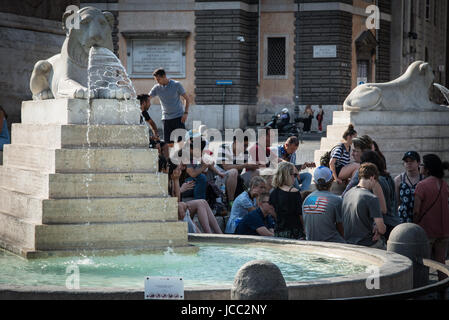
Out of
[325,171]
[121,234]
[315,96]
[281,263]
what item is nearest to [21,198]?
[121,234]

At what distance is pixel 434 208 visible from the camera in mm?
9680

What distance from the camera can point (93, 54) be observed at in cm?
894

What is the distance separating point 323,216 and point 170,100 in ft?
17.5

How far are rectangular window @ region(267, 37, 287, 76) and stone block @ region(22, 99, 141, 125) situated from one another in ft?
106

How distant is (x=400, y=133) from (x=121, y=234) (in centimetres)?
803

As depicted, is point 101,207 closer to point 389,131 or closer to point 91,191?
point 91,191

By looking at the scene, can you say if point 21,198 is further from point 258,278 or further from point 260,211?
point 258,278

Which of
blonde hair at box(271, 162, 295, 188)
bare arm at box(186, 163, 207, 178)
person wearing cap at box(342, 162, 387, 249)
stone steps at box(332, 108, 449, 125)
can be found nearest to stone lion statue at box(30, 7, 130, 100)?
blonde hair at box(271, 162, 295, 188)

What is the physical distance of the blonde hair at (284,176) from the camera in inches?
376

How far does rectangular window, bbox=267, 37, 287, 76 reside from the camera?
40500mm

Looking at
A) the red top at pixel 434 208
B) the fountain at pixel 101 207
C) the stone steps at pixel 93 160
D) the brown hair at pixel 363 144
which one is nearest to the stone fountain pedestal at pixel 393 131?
the brown hair at pixel 363 144

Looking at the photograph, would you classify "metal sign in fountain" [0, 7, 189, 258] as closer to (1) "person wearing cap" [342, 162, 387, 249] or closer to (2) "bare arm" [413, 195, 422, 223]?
(1) "person wearing cap" [342, 162, 387, 249]

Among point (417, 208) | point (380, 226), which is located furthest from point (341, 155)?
point (380, 226)

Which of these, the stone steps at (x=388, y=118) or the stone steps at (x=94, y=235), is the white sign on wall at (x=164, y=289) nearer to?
the stone steps at (x=94, y=235)
